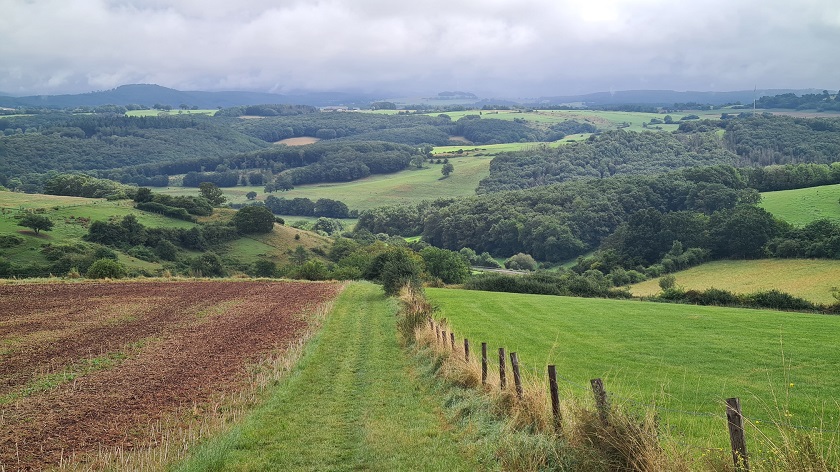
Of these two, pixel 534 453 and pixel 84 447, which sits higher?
pixel 534 453

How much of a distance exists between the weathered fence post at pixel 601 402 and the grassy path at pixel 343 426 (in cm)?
237

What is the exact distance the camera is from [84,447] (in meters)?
11.2

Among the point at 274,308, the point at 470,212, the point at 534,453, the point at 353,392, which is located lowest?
the point at 470,212

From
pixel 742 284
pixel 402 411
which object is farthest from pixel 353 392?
pixel 742 284

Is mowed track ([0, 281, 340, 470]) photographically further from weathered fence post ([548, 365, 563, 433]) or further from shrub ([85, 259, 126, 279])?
shrub ([85, 259, 126, 279])

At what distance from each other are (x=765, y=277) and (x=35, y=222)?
7531cm

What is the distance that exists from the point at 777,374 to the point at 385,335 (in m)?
14.2

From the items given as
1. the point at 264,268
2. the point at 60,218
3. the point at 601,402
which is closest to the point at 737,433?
the point at 601,402

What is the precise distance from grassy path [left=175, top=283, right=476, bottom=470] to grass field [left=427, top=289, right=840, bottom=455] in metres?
2.97

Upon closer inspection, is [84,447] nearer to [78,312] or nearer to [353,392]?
[353,392]

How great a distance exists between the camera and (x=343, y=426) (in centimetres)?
1295

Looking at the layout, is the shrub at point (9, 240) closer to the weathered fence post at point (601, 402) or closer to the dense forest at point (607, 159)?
the weathered fence post at point (601, 402)

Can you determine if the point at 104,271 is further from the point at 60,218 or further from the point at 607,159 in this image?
the point at 607,159

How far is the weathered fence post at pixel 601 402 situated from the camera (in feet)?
28.0
